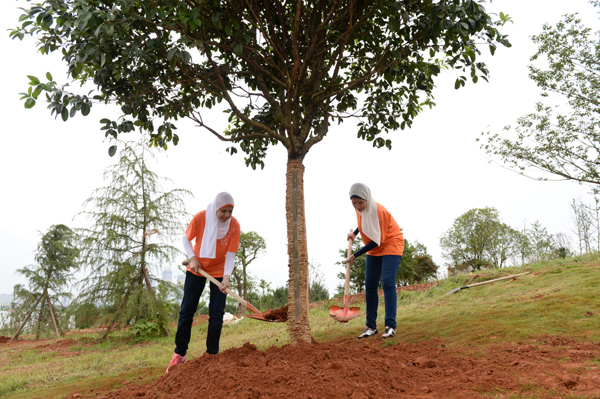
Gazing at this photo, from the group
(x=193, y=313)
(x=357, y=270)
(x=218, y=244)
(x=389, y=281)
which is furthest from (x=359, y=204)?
(x=357, y=270)

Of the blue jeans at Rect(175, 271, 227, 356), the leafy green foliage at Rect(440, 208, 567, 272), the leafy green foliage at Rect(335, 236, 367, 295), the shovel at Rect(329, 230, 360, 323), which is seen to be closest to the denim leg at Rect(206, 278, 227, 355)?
the blue jeans at Rect(175, 271, 227, 356)

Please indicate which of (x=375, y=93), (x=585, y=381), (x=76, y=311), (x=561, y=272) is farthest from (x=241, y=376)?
(x=76, y=311)

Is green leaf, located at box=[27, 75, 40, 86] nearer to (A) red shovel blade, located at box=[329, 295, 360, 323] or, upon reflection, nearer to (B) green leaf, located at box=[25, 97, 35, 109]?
(B) green leaf, located at box=[25, 97, 35, 109]

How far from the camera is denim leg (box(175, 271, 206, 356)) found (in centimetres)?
389

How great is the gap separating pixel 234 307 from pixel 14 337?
7.50 metres

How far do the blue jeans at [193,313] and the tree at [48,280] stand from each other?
10763 mm

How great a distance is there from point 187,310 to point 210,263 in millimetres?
504

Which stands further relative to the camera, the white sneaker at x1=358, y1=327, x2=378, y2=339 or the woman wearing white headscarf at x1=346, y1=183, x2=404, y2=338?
the white sneaker at x1=358, y1=327, x2=378, y2=339

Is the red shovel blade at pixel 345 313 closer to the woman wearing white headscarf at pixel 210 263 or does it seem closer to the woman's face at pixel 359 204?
the woman's face at pixel 359 204

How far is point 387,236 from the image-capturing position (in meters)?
4.54

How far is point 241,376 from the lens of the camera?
292 cm

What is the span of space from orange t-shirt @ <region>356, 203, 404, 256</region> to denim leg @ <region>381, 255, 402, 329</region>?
0.25ft

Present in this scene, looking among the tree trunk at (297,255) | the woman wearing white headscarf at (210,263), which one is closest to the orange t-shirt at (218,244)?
the woman wearing white headscarf at (210,263)

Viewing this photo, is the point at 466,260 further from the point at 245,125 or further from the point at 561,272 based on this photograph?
the point at 245,125
